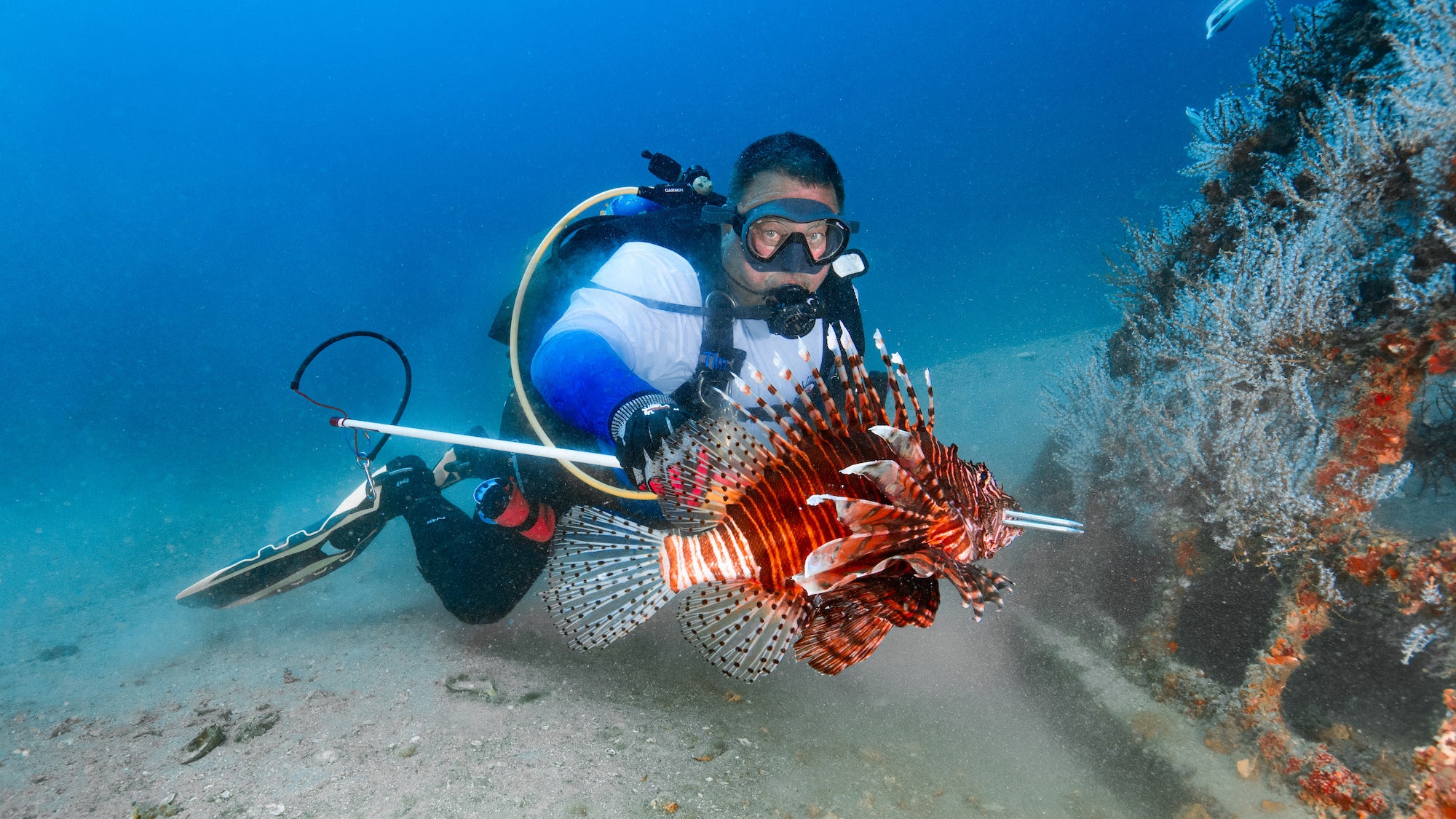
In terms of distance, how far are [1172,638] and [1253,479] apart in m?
1.11

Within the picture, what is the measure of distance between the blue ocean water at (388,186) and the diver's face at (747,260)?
1.48 m

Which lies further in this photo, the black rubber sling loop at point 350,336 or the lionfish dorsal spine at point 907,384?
the black rubber sling loop at point 350,336

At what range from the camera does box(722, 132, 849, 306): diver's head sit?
301cm

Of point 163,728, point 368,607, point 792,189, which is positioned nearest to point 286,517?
point 368,607

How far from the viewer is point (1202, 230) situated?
13.7 ft

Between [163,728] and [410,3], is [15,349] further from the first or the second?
[410,3]

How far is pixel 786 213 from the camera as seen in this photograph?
9.64 feet

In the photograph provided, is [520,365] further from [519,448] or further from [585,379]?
[519,448]

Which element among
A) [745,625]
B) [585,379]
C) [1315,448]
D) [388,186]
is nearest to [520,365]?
[585,379]

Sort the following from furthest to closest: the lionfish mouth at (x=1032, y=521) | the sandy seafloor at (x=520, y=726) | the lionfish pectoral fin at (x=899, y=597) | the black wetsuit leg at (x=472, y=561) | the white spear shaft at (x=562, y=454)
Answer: the black wetsuit leg at (x=472, y=561), the sandy seafloor at (x=520, y=726), the white spear shaft at (x=562, y=454), the lionfish mouth at (x=1032, y=521), the lionfish pectoral fin at (x=899, y=597)

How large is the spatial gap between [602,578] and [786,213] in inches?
83.8

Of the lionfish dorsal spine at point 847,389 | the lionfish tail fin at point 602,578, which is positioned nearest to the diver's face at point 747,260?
the lionfish dorsal spine at point 847,389

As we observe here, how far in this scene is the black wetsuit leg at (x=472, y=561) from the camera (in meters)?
3.92

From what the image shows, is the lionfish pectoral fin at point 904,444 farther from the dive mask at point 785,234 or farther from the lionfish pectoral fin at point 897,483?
the dive mask at point 785,234
